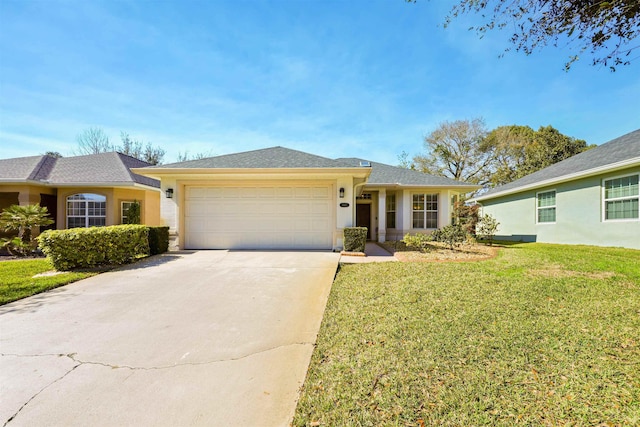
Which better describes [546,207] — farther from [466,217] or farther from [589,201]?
[466,217]

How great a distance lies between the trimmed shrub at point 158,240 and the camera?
889 centimetres

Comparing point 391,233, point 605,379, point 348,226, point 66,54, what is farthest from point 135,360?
point 391,233

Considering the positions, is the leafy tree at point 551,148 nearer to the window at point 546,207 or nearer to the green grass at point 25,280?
the window at point 546,207

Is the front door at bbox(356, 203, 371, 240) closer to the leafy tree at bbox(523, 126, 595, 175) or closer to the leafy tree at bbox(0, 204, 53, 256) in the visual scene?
the leafy tree at bbox(0, 204, 53, 256)

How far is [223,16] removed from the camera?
7234 mm

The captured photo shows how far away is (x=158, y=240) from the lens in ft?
29.6

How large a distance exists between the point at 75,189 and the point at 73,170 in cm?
131

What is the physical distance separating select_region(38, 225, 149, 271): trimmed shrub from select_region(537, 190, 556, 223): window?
1718 centimetres

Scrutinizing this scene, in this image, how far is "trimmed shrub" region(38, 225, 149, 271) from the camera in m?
6.65

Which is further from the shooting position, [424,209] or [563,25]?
[424,209]

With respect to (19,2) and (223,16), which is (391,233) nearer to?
(223,16)

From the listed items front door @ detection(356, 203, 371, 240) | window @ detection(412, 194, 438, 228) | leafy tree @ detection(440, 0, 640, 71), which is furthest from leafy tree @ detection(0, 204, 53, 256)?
window @ detection(412, 194, 438, 228)

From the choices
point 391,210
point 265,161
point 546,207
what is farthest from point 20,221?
point 546,207

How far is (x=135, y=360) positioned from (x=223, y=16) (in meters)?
8.20
